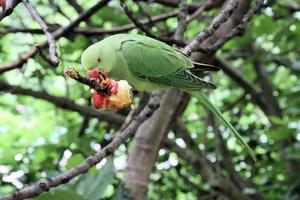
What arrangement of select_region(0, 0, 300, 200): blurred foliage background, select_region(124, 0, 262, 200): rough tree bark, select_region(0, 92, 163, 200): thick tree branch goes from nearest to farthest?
select_region(0, 92, 163, 200): thick tree branch, select_region(124, 0, 262, 200): rough tree bark, select_region(0, 0, 300, 200): blurred foliage background

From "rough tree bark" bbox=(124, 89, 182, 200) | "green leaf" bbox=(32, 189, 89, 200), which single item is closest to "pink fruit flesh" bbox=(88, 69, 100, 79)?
"green leaf" bbox=(32, 189, 89, 200)

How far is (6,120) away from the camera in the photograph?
305 centimetres

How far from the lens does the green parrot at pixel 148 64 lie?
112 cm

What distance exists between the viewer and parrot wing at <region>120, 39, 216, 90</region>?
1138 mm

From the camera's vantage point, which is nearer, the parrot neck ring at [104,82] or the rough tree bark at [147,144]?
the parrot neck ring at [104,82]

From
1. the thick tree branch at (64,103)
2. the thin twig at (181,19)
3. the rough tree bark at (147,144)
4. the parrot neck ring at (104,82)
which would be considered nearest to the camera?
the parrot neck ring at (104,82)

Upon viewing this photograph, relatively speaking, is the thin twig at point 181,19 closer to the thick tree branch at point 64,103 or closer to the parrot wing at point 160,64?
the parrot wing at point 160,64

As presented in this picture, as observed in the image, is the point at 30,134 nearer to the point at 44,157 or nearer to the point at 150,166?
the point at 44,157

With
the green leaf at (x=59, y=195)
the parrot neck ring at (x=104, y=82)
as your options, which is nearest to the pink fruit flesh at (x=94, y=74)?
the parrot neck ring at (x=104, y=82)

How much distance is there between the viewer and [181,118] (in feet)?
9.30

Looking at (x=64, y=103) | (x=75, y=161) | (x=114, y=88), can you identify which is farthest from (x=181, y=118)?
(x=114, y=88)

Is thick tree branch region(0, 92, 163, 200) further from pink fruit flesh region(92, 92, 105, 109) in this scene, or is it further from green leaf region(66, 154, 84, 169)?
green leaf region(66, 154, 84, 169)

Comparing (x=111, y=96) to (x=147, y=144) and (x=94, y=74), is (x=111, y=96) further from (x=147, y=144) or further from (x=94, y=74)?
(x=147, y=144)

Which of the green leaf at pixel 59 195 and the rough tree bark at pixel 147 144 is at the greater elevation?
the rough tree bark at pixel 147 144
